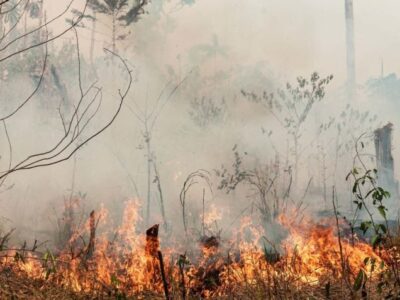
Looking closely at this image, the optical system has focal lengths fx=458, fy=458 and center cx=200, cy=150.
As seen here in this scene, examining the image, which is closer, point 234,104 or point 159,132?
point 159,132

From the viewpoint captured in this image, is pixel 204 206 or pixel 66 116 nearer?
pixel 204 206

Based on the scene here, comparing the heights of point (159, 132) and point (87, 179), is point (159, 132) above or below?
above

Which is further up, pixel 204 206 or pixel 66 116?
pixel 66 116

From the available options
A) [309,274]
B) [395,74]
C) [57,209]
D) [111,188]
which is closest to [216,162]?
[111,188]

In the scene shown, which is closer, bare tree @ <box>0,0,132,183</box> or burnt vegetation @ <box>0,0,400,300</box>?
bare tree @ <box>0,0,132,183</box>

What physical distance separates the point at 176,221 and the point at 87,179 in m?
3.68

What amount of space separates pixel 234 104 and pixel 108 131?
271 inches

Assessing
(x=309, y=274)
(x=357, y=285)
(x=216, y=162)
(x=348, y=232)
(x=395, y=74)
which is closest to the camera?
(x=357, y=285)

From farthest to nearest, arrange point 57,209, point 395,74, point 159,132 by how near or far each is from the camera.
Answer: point 395,74
point 159,132
point 57,209

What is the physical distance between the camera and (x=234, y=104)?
23141 mm

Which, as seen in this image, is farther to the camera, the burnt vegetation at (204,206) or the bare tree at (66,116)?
the burnt vegetation at (204,206)

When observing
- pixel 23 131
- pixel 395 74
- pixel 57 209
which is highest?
pixel 395 74

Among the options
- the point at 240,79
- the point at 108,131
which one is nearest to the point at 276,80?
the point at 240,79

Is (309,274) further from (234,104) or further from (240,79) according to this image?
(240,79)
